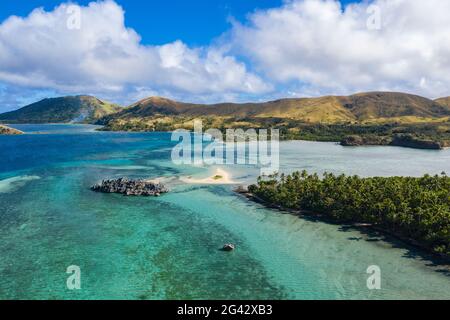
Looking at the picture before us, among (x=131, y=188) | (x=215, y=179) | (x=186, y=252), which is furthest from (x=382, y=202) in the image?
(x=131, y=188)

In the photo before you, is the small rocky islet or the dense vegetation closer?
the dense vegetation

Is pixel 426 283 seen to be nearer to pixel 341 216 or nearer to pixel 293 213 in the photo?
pixel 341 216

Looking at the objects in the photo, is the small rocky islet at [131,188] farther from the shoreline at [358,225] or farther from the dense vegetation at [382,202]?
the dense vegetation at [382,202]

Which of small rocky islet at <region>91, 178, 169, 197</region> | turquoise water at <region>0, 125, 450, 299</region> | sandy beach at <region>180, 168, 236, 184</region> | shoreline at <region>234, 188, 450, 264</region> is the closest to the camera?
turquoise water at <region>0, 125, 450, 299</region>

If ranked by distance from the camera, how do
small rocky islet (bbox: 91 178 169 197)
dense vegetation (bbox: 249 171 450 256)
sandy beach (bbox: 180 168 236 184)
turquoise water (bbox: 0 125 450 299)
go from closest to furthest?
turquoise water (bbox: 0 125 450 299), dense vegetation (bbox: 249 171 450 256), small rocky islet (bbox: 91 178 169 197), sandy beach (bbox: 180 168 236 184)

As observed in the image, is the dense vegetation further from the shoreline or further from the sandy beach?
the sandy beach

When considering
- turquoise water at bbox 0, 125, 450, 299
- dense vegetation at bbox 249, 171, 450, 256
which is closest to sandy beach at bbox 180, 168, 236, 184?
turquoise water at bbox 0, 125, 450, 299

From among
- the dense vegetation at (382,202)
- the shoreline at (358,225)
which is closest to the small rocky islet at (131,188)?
the shoreline at (358,225)

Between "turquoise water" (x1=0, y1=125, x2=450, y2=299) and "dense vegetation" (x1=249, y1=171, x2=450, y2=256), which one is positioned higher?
"dense vegetation" (x1=249, y1=171, x2=450, y2=256)
